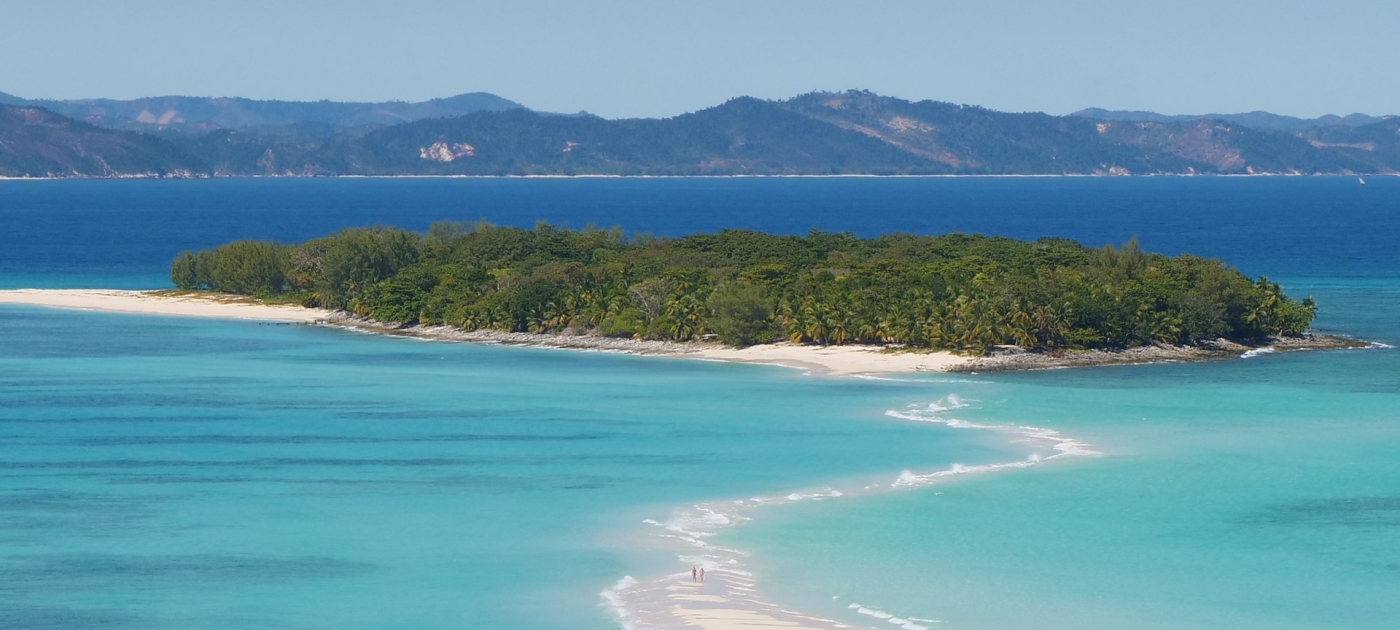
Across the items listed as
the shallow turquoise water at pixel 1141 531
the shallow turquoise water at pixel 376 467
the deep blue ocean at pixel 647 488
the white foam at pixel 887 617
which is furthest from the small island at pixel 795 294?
the white foam at pixel 887 617

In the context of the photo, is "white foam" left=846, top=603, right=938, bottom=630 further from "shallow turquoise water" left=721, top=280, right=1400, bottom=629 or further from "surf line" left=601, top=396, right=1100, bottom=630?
"shallow turquoise water" left=721, top=280, right=1400, bottom=629

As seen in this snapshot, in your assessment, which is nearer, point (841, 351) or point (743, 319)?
point (841, 351)

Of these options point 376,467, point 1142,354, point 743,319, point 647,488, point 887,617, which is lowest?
point 376,467

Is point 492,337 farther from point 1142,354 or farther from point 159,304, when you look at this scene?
point 1142,354

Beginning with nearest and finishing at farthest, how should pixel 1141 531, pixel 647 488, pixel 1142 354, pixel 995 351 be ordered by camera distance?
1. pixel 1141 531
2. pixel 647 488
3. pixel 995 351
4. pixel 1142 354

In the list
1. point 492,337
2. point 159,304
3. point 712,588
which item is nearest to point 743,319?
point 492,337

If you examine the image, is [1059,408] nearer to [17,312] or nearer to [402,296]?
[402,296]
